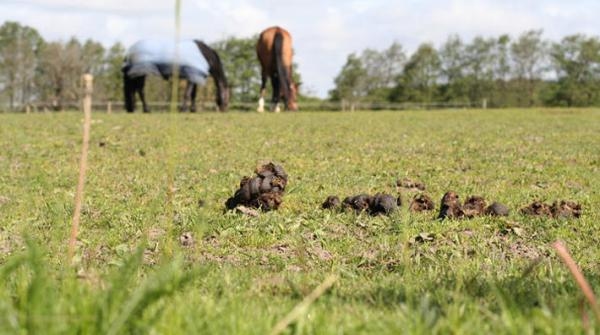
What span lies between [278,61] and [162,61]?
18.4ft

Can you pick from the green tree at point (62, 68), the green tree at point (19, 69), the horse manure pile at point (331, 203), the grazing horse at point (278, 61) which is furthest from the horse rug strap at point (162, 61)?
the green tree at point (19, 69)

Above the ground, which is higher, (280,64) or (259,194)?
(280,64)

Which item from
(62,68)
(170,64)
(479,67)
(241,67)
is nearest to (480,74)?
(479,67)

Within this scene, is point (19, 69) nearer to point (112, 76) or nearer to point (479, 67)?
point (112, 76)

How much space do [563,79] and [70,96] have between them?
59.7 m

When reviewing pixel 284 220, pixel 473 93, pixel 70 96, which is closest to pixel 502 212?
pixel 284 220

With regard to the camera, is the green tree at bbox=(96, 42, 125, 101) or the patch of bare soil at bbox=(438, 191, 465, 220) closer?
the patch of bare soil at bbox=(438, 191, 465, 220)

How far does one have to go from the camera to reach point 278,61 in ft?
109

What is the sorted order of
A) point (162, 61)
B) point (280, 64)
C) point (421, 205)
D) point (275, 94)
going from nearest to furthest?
point (421, 205), point (162, 61), point (280, 64), point (275, 94)

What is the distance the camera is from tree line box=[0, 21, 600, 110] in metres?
79.6

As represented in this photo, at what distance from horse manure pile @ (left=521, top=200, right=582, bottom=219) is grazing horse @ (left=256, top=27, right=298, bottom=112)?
89.8 feet

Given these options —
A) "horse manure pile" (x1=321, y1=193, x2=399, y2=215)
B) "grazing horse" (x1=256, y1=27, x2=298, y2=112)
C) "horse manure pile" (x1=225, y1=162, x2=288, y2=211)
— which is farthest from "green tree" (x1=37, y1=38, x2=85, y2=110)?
"horse manure pile" (x1=321, y1=193, x2=399, y2=215)

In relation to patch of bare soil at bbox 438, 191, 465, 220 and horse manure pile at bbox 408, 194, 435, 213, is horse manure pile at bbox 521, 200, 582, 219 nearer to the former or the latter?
patch of bare soil at bbox 438, 191, 465, 220

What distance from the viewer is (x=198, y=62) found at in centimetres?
3075
